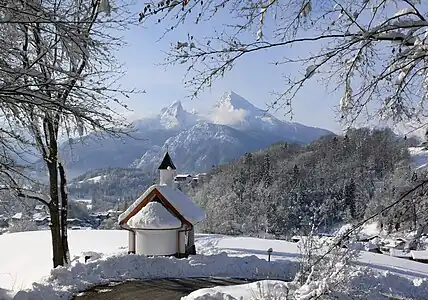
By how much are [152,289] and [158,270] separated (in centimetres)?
180

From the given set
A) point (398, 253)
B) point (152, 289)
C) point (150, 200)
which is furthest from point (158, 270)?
point (398, 253)

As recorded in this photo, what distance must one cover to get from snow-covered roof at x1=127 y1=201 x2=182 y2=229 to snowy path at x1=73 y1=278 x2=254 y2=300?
2991 millimetres

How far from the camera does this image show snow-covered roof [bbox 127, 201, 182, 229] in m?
15.1

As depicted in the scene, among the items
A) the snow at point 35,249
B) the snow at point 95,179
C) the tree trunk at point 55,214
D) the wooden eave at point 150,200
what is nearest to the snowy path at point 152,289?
the tree trunk at point 55,214

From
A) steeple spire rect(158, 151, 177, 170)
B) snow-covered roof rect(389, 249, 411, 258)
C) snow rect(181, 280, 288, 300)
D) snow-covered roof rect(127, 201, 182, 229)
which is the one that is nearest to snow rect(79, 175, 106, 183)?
snow-covered roof rect(389, 249, 411, 258)

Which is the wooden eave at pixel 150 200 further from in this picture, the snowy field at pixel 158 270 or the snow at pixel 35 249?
the snow at pixel 35 249

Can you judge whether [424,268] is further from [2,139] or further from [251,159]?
[251,159]

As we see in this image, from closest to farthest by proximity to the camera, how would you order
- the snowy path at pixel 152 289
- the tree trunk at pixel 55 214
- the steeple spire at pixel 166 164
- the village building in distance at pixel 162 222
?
the snowy path at pixel 152 289
the tree trunk at pixel 55 214
the village building in distance at pixel 162 222
the steeple spire at pixel 166 164

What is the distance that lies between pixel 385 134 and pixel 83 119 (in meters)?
3.44

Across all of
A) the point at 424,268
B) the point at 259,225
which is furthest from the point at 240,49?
the point at 259,225

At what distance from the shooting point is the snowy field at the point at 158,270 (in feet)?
35.7

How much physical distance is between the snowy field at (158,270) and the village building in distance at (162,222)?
1.10 meters

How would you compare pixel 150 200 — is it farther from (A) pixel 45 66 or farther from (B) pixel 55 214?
(A) pixel 45 66

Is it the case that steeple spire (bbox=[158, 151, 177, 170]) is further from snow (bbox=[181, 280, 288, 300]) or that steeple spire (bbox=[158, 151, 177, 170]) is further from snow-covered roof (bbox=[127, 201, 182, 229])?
snow (bbox=[181, 280, 288, 300])
